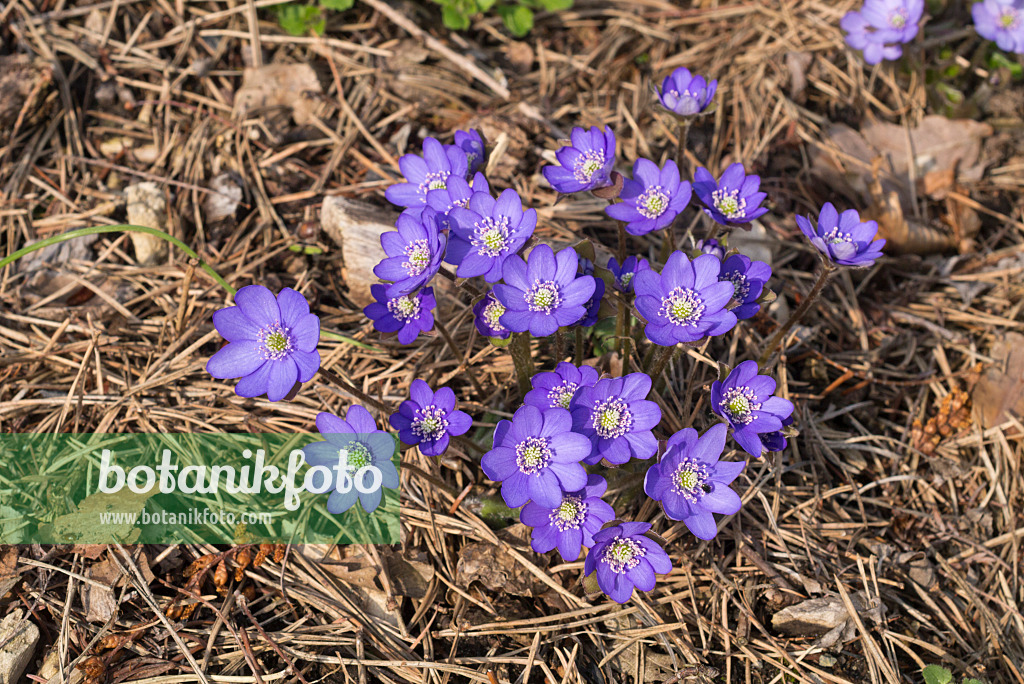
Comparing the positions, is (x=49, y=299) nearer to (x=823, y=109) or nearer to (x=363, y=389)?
(x=363, y=389)

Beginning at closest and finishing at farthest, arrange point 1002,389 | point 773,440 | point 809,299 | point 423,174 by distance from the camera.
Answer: point 773,440 < point 809,299 < point 423,174 < point 1002,389

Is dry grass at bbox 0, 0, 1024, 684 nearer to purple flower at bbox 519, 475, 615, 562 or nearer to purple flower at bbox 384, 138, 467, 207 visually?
purple flower at bbox 519, 475, 615, 562

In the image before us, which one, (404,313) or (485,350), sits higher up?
(404,313)

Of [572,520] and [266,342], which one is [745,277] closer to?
[572,520]

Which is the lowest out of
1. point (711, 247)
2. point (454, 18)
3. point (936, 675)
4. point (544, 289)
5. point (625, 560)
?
point (936, 675)

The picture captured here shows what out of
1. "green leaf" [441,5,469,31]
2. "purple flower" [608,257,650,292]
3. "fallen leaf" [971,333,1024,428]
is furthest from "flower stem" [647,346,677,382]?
"green leaf" [441,5,469,31]

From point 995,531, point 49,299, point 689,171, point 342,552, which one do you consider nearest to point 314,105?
point 49,299

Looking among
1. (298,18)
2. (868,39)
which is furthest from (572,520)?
(868,39)
